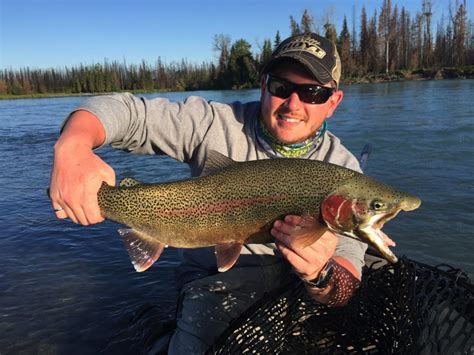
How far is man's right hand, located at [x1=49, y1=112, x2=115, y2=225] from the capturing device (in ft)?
7.23

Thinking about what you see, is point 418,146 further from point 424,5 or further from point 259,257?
point 424,5

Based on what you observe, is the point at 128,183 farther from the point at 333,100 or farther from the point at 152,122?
the point at 333,100

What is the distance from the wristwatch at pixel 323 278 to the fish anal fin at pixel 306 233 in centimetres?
35

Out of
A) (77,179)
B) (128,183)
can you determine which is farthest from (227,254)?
(77,179)

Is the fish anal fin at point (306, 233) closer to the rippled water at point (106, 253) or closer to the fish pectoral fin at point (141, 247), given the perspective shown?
the fish pectoral fin at point (141, 247)

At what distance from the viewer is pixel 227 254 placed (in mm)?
2576

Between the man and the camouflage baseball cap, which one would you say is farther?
the camouflage baseball cap

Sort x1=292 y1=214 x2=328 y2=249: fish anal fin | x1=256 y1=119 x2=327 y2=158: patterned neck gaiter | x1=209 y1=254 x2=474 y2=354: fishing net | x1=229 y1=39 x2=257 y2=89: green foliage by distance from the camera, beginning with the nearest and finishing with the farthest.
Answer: x1=292 y1=214 x2=328 y2=249: fish anal fin
x1=209 y1=254 x2=474 y2=354: fishing net
x1=256 y1=119 x2=327 y2=158: patterned neck gaiter
x1=229 y1=39 x2=257 y2=89: green foliage

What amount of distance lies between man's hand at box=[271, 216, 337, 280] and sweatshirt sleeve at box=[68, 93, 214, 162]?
44.4 inches

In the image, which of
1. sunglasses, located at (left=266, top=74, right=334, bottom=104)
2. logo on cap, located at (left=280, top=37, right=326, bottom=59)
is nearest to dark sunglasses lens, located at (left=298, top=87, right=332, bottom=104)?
sunglasses, located at (left=266, top=74, right=334, bottom=104)

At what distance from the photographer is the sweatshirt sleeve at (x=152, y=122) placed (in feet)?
9.13

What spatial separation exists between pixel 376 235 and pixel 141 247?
4.57 feet

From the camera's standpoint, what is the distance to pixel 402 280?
284 centimetres

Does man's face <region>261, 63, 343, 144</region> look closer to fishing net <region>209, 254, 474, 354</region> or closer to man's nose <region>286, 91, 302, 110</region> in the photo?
man's nose <region>286, 91, 302, 110</region>
